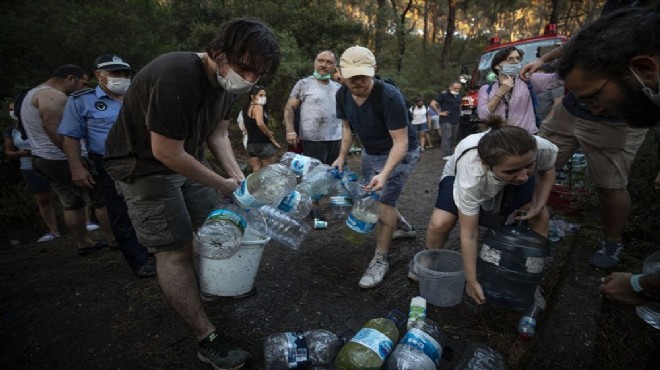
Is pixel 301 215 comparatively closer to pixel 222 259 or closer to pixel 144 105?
pixel 222 259

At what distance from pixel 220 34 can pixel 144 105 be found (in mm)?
563

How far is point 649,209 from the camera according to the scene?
3357mm

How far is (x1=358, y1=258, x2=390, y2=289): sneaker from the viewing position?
2928 mm

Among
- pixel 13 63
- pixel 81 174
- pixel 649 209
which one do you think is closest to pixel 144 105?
pixel 81 174

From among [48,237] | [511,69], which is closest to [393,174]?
[511,69]

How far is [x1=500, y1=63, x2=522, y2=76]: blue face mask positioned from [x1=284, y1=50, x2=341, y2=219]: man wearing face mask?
2.06m

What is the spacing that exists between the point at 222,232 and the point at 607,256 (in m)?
3.12

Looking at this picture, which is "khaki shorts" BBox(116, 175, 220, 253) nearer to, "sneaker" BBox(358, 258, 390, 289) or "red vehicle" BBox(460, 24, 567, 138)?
"sneaker" BBox(358, 258, 390, 289)

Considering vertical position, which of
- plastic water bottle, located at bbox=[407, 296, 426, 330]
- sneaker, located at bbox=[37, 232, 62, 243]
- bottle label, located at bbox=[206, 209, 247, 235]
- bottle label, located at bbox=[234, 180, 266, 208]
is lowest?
sneaker, located at bbox=[37, 232, 62, 243]

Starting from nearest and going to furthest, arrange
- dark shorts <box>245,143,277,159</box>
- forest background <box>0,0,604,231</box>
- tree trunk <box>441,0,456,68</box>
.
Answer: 1. dark shorts <box>245,143,277,159</box>
2. forest background <box>0,0,604,231</box>
3. tree trunk <box>441,0,456,68</box>

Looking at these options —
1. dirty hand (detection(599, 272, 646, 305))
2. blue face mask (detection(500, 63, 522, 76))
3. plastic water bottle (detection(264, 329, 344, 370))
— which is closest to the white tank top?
plastic water bottle (detection(264, 329, 344, 370))

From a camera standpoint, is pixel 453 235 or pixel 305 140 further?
pixel 305 140

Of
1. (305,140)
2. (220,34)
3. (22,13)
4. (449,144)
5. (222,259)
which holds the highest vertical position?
(22,13)

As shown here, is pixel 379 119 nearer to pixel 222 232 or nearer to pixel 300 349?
pixel 222 232
